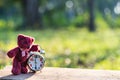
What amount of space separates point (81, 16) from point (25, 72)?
17289 millimetres

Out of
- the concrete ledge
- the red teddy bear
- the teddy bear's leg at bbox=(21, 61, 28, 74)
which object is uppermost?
the red teddy bear

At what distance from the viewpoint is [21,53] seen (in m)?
3.79

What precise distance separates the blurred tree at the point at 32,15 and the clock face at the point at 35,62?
13667 millimetres

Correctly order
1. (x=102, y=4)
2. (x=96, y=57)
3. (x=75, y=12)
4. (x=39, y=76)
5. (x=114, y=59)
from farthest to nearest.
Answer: (x=75, y=12), (x=102, y=4), (x=96, y=57), (x=114, y=59), (x=39, y=76)

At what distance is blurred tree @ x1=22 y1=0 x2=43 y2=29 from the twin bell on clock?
13669 millimetres

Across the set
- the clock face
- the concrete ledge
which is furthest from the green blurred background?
the clock face

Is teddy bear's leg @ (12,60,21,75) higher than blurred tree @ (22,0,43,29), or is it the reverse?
blurred tree @ (22,0,43,29)

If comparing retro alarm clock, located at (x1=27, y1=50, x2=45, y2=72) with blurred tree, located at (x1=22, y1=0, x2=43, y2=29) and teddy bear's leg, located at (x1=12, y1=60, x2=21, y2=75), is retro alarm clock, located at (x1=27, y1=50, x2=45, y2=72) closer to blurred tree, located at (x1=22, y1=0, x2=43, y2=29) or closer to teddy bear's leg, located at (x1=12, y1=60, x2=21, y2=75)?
teddy bear's leg, located at (x1=12, y1=60, x2=21, y2=75)

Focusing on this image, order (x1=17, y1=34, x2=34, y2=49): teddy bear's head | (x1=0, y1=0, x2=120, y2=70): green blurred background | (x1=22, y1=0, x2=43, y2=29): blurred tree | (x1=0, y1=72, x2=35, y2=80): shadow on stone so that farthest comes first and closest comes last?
(x1=22, y1=0, x2=43, y2=29): blurred tree, (x1=0, y1=0, x2=120, y2=70): green blurred background, (x1=17, y1=34, x2=34, y2=49): teddy bear's head, (x1=0, y1=72, x2=35, y2=80): shadow on stone

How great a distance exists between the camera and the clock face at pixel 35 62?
3.80 m

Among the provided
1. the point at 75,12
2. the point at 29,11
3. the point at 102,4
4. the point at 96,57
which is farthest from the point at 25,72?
the point at 75,12

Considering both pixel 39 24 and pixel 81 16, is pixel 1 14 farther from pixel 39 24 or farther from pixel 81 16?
pixel 39 24

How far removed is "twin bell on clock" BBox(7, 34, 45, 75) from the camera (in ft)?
12.3

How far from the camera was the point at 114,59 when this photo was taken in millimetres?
7098
